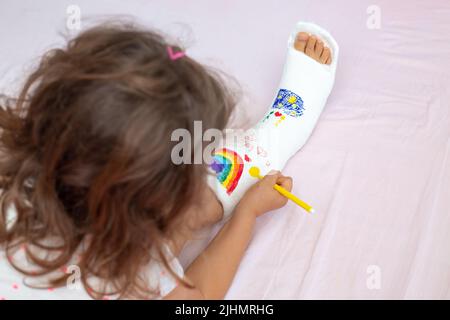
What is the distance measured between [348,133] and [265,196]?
223 mm

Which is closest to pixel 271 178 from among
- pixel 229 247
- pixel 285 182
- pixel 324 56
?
pixel 285 182

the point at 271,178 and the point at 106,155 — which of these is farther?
the point at 271,178

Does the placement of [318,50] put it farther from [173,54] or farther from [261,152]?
[173,54]

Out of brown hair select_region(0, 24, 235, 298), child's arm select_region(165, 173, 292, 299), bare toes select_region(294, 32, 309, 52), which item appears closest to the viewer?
brown hair select_region(0, 24, 235, 298)

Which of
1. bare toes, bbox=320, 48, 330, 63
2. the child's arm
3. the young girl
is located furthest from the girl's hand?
bare toes, bbox=320, 48, 330, 63

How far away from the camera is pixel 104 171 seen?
1.69 feet

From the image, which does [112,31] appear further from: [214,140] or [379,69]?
[379,69]

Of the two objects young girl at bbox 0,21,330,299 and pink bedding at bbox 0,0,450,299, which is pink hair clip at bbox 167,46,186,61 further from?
pink bedding at bbox 0,0,450,299

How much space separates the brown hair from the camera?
50cm

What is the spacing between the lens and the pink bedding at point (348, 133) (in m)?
0.72

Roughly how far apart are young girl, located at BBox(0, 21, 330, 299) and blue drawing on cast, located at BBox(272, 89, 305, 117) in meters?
0.27

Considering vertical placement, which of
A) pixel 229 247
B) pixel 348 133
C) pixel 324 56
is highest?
pixel 324 56

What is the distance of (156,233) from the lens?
1.91 ft

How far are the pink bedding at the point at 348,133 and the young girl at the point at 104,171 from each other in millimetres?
168
